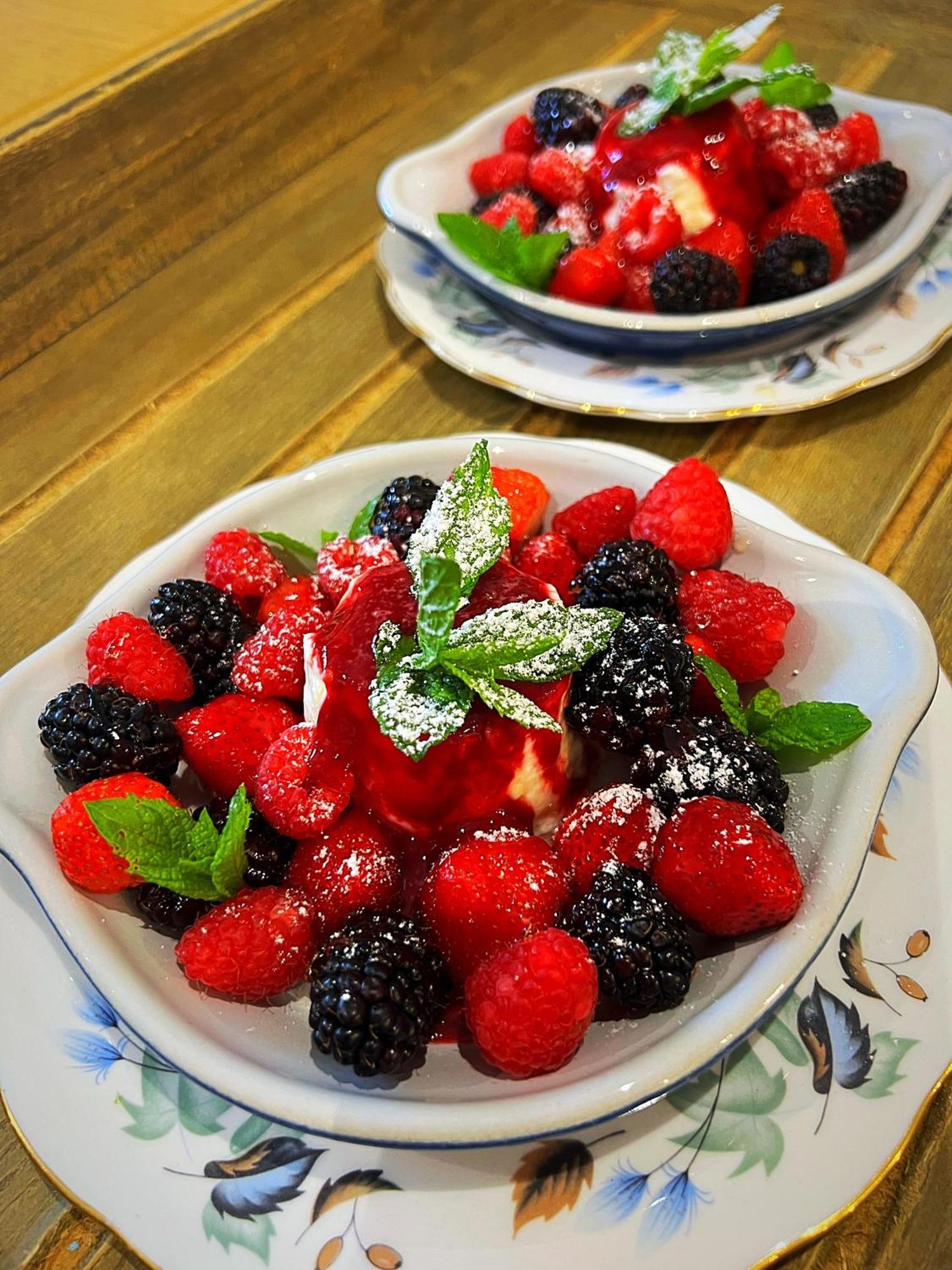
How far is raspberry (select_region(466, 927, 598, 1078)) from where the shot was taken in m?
0.90

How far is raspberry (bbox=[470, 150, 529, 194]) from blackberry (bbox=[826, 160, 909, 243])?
2.17ft

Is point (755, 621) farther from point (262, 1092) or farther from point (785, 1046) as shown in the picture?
point (262, 1092)

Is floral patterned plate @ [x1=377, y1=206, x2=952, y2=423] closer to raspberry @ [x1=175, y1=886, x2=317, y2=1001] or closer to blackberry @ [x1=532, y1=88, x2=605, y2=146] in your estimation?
blackberry @ [x1=532, y1=88, x2=605, y2=146]

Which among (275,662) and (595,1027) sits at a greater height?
(275,662)

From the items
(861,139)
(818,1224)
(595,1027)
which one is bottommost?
(818,1224)

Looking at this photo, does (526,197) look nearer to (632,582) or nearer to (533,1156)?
(632,582)

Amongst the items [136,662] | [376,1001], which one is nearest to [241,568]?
[136,662]

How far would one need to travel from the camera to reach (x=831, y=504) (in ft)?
5.44

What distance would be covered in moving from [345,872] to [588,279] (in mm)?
1294

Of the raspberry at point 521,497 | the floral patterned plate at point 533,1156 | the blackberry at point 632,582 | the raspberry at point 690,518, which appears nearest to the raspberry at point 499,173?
the raspberry at point 521,497

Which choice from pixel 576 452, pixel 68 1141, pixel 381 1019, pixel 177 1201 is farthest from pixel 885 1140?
pixel 576 452

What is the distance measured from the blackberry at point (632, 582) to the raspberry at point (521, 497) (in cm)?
16

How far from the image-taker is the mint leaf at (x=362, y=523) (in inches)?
57.2

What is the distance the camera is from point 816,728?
1.14 metres
